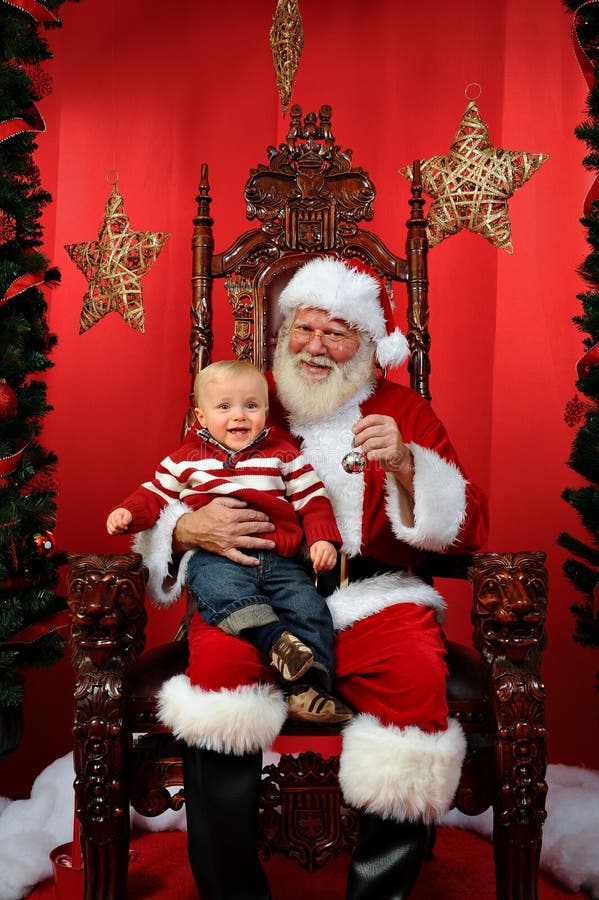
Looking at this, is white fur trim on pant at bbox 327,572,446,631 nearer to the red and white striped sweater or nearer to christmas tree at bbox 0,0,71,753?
the red and white striped sweater

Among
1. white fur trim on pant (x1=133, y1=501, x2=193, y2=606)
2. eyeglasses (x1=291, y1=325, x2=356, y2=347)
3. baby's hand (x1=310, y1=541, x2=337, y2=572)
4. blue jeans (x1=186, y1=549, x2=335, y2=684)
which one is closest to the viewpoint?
blue jeans (x1=186, y1=549, x2=335, y2=684)

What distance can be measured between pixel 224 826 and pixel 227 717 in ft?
0.79

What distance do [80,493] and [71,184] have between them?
1.23 m

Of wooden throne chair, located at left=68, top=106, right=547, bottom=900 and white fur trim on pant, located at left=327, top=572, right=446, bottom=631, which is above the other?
white fur trim on pant, located at left=327, top=572, right=446, bottom=631

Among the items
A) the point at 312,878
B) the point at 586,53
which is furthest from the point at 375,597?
the point at 586,53

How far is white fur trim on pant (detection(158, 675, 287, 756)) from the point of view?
6.02ft

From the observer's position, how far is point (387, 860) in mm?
1865

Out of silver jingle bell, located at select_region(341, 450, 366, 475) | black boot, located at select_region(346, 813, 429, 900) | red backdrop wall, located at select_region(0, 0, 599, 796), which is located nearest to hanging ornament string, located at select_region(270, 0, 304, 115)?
red backdrop wall, located at select_region(0, 0, 599, 796)

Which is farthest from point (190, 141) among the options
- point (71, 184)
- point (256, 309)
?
point (256, 309)

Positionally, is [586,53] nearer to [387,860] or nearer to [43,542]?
[43,542]

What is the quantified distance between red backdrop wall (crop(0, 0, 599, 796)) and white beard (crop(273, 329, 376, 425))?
1067 millimetres

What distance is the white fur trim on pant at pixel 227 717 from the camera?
1836 mm

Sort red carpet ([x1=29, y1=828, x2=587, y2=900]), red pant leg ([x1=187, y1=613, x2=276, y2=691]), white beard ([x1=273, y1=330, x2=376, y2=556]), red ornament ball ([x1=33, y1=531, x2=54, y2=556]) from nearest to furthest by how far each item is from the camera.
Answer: red pant leg ([x1=187, y1=613, x2=276, y2=691]), red carpet ([x1=29, y1=828, x2=587, y2=900]), white beard ([x1=273, y1=330, x2=376, y2=556]), red ornament ball ([x1=33, y1=531, x2=54, y2=556])

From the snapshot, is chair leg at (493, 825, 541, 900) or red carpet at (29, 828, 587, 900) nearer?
chair leg at (493, 825, 541, 900)
